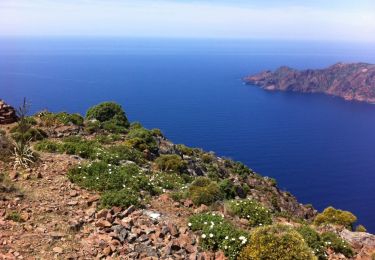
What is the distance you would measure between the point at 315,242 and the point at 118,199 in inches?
245

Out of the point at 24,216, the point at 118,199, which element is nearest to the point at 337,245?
the point at 118,199

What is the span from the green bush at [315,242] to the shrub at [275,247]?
1646 mm

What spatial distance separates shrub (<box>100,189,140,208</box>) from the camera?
1177 centimetres

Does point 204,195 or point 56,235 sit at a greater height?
point 56,235

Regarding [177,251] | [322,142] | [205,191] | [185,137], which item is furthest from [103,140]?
[322,142]

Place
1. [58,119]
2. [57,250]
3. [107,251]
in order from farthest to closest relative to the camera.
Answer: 1. [58,119]
2. [107,251]
3. [57,250]

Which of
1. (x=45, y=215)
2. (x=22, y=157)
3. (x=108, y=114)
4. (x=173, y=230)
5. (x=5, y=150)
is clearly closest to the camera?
(x=173, y=230)

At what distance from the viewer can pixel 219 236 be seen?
10180 mm

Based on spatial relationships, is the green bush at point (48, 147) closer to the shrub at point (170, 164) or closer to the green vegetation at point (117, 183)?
the green vegetation at point (117, 183)

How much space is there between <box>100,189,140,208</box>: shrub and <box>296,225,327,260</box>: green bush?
5360 millimetres

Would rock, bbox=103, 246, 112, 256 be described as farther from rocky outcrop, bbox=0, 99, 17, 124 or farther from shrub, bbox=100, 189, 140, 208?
rocky outcrop, bbox=0, 99, 17, 124

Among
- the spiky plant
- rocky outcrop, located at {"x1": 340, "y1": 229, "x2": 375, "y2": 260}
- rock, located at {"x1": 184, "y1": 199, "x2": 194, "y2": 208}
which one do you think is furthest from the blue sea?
the spiky plant

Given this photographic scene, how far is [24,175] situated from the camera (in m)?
13.5

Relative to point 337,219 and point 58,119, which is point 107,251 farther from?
point 58,119
